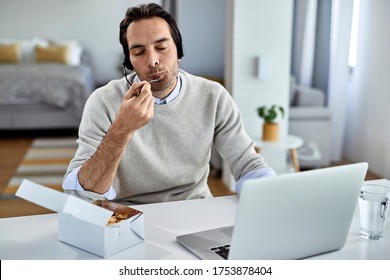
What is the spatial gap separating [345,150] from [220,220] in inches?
60.9

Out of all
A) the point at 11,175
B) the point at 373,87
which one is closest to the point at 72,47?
the point at 11,175

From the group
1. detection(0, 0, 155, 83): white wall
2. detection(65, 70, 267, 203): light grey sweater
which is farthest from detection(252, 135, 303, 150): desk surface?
detection(65, 70, 267, 203): light grey sweater

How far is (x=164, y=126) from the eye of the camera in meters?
1.33

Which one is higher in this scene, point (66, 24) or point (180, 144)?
point (66, 24)

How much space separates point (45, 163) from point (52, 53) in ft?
2.41

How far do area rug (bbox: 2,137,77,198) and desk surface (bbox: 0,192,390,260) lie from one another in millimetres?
1959

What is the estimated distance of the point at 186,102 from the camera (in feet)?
4.47

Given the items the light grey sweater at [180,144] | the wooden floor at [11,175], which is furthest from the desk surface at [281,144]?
the light grey sweater at [180,144]

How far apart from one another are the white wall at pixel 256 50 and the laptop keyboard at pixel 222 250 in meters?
1.86

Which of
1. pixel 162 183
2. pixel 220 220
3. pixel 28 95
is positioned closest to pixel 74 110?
pixel 28 95

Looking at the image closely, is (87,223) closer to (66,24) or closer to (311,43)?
(66,24)

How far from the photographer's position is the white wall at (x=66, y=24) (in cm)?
283

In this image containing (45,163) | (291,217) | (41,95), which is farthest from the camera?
(41,95)

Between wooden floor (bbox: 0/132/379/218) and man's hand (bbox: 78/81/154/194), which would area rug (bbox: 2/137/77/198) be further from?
man's hand (bbox: 78/81/154/194)
